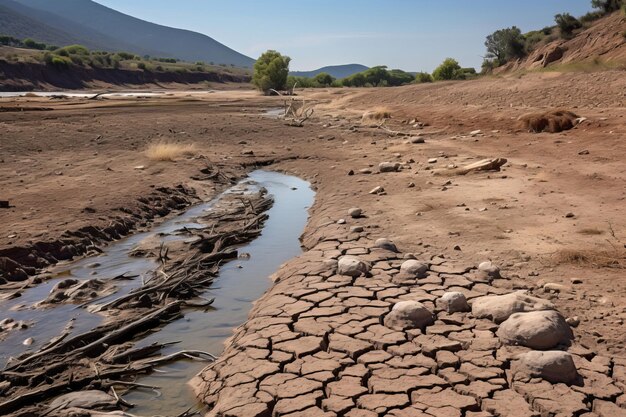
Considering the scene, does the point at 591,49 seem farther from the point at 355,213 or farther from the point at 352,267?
the point at 352,267

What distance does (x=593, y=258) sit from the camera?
547 centimetres

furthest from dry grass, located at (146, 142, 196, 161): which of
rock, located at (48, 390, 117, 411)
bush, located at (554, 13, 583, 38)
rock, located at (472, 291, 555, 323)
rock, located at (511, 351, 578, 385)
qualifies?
bush, located at (554, 13, 583, 38)

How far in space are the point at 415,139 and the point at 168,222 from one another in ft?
25.8

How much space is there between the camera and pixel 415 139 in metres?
14.9

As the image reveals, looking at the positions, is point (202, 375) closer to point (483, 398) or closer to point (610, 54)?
point (483, 398)

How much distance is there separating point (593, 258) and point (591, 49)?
23260mm

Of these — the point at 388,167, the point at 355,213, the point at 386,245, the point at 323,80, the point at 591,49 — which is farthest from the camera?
the point at 323,80

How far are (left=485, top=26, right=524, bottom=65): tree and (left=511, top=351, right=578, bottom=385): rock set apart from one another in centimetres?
3622

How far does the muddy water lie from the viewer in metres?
4.20

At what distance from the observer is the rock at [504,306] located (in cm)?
424

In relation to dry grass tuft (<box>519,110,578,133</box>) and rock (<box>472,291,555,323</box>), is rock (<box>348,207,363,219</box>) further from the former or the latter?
dry grass tuft (<box>519,110,578,133</box>)

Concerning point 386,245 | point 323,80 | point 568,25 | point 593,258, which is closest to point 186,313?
point 386,245

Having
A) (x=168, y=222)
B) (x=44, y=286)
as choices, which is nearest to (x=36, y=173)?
(x=168, y=222)

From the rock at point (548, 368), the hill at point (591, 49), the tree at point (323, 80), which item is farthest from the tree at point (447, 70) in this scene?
the rock at point (548, 368)
